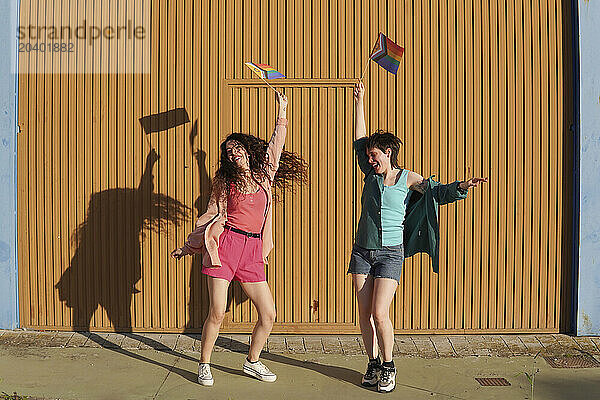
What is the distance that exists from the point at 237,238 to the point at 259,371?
0.94 meters

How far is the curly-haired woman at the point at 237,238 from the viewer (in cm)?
582

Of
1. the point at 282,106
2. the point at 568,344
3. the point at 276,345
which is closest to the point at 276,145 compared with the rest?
the point at 282,106

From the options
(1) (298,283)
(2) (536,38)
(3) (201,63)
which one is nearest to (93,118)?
(3) (201,63)

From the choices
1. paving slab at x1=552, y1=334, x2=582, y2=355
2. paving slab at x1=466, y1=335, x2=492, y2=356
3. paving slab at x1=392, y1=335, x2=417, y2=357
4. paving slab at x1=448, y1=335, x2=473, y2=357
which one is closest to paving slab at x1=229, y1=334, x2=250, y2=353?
paving slab at x1=392, y1=335, x2=417, y2=357

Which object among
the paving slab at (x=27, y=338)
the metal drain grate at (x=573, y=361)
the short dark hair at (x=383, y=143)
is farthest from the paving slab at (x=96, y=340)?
the metal drain grate at (x=573, y=361)

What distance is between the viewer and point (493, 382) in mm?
5910

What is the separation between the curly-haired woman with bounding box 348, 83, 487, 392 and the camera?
5.69 m

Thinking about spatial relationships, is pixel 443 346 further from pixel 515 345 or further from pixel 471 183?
pixel 471 183

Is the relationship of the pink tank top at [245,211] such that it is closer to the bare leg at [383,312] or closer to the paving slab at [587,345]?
the bare leg at [383,312]

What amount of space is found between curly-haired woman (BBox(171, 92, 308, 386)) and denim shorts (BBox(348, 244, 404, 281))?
26.9 inches

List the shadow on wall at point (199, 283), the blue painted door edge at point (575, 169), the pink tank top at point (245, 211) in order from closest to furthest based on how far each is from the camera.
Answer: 1. the pink tank top at point (245, 211)
2. the blue painted door edge at point (575, 169)
3. the shadow on wall at point (199, 283)

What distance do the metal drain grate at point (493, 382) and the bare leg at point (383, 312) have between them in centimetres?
73

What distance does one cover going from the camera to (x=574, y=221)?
6.96 meters

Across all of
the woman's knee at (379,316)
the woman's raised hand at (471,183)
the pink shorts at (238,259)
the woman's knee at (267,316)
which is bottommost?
the woman's knee at (267,316)
